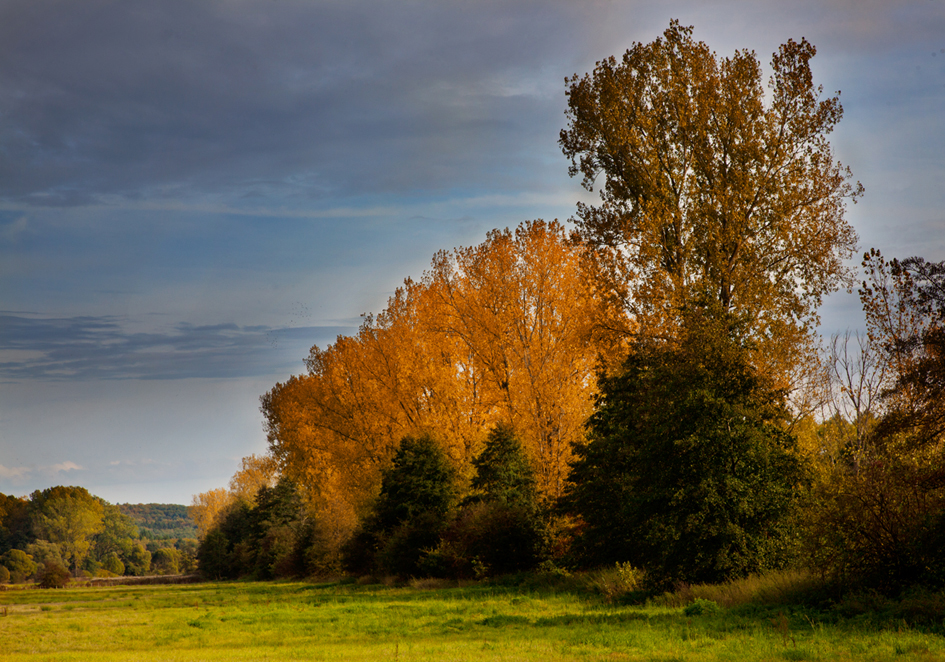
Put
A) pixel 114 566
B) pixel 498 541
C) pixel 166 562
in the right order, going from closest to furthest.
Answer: pixel 498 541 → pixel 114 566 → pixel 166 562

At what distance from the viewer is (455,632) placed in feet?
50.7

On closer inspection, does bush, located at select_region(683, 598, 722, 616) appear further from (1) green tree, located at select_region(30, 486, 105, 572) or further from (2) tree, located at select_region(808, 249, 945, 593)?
(1) green tree, located at select_region(30, 486, 105, 572)

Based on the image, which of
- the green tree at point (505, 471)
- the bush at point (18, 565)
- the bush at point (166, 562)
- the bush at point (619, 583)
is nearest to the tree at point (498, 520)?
the green tree at point (505, 471)

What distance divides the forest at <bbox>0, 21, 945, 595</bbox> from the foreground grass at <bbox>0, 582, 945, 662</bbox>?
222 cm

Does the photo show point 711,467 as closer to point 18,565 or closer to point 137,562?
point 18,565

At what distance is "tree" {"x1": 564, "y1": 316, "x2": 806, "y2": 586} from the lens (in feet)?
52.0

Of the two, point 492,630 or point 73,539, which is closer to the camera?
point 492,630

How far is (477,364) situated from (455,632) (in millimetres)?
16396

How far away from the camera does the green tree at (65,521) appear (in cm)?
9844

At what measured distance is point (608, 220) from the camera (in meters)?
23.0

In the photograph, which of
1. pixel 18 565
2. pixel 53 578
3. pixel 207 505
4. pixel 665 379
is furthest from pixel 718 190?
pixel 207 505

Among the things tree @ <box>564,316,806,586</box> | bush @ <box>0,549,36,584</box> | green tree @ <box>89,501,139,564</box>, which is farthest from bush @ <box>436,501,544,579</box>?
green tree @ <box>89,501,139,564</box>

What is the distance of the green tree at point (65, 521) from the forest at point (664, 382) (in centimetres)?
7857

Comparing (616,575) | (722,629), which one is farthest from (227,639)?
(722,629)
